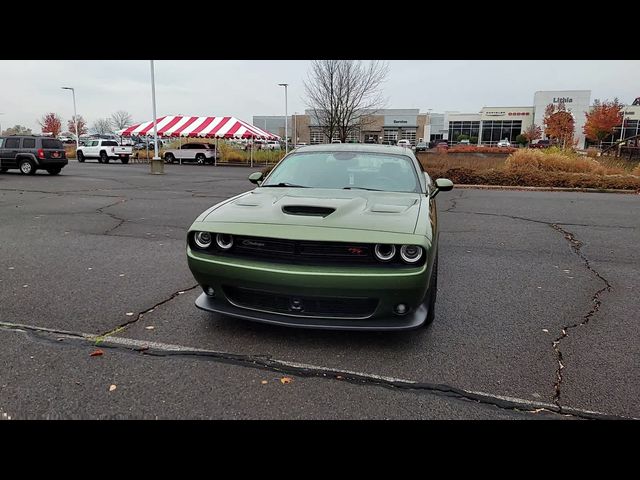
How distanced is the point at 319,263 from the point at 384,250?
0.46 m

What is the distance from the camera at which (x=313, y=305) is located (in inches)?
126

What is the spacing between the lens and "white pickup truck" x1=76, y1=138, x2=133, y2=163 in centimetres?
3428

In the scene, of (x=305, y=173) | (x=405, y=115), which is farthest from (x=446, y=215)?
(x=405, y=115)

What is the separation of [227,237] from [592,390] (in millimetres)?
2634

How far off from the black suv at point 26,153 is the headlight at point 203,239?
2012 cm

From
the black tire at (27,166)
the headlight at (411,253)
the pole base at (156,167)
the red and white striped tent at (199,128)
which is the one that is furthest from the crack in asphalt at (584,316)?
the red and white striped tent at (199,128)

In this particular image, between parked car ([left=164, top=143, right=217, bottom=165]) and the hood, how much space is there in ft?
105

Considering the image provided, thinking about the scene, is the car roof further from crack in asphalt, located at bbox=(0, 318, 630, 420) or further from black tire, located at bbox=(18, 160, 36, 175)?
black tire, located at bbox=(18, 160, 36, 175)

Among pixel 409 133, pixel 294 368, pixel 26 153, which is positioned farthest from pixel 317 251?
pixel 409 133

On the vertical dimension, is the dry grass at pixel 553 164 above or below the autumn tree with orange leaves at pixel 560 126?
below

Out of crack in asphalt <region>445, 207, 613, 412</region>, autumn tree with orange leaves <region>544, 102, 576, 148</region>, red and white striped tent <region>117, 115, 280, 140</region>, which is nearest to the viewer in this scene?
crack in asphalt <region>445, 207, 613, 412</region>

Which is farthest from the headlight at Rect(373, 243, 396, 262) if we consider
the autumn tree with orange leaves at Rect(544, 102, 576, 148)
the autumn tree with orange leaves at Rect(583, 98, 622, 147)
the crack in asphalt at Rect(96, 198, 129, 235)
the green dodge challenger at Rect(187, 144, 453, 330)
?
the autumn tree with orange leaves at Rect(583, 98, 622, 147)

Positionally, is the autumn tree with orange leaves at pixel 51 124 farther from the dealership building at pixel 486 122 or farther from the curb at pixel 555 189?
the curb at pixel 555 189

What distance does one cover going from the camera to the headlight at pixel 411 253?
10.2ft
